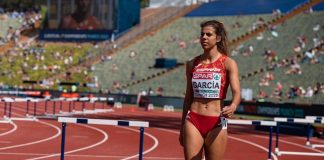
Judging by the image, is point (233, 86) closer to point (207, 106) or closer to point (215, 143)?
point (207, 106)

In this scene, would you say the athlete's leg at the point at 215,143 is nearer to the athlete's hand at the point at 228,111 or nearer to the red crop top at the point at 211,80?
the athlete's hand at the point at 228,111

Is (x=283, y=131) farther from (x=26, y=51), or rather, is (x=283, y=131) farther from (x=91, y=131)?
(x=26, y=51)

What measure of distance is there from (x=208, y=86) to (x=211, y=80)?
64 millimetres

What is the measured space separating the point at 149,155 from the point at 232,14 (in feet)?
132

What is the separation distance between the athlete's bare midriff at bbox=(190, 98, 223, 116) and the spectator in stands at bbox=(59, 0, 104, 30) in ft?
172

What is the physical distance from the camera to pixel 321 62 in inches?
1417

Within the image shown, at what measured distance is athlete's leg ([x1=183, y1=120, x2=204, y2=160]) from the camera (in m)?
6.01

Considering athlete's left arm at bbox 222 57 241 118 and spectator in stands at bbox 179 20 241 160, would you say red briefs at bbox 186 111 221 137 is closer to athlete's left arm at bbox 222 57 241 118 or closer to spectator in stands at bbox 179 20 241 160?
spectator in stands at bbox 179 20 241 160

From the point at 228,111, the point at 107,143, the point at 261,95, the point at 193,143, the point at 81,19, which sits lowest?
the point at 107,143

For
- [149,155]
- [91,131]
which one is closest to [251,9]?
[91,131]

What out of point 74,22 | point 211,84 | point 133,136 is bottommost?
point 133,136

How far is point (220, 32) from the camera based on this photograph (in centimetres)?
612

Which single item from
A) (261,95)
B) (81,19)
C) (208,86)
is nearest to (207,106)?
(208,86)

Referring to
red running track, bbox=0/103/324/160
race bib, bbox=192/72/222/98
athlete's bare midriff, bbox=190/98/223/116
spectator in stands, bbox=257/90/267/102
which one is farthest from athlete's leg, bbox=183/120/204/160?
spectator in stands, bbox=257/90/267/102
